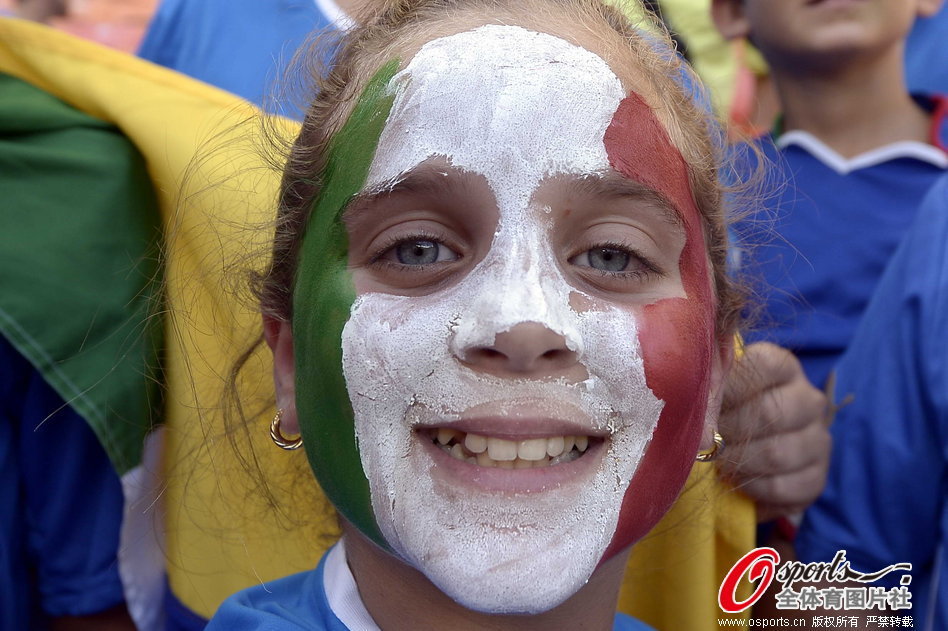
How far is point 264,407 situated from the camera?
162cm

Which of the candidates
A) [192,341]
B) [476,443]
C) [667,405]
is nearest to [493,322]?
[476,443]

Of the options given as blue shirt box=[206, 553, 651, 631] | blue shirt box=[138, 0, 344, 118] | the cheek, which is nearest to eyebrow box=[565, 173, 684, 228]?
the cheek

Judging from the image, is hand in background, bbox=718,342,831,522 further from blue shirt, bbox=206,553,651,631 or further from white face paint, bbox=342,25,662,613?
blue shirt, bbox=206,553,651,631

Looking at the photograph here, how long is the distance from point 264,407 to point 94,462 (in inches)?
12.4

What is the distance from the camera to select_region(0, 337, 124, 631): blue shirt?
1.61 m

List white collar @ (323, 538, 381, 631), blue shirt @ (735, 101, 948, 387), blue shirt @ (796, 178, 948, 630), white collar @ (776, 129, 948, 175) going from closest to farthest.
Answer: white collar @ (323, 538, 381, 631) → blue shirt @ (796, 178, 948, 630) → blue shirt @ (735, 101, 948, 387) → white collar @ (776, 129, 948, 175)

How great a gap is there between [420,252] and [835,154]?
1.47 m

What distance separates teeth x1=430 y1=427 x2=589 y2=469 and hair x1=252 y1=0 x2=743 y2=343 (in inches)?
14.3

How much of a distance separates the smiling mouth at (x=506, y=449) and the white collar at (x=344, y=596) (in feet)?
0.97

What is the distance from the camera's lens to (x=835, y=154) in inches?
90.4

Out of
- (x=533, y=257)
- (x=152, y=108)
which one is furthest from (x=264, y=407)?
(x=533, y=257)

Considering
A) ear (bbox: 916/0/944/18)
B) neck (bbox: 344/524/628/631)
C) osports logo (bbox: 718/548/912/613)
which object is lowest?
osports logo (bbox: 718/548/912/613)

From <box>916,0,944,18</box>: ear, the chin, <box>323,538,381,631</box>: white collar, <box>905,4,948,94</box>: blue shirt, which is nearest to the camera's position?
the chin

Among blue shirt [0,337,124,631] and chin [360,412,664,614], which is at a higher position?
chin [360,412,664,614]
